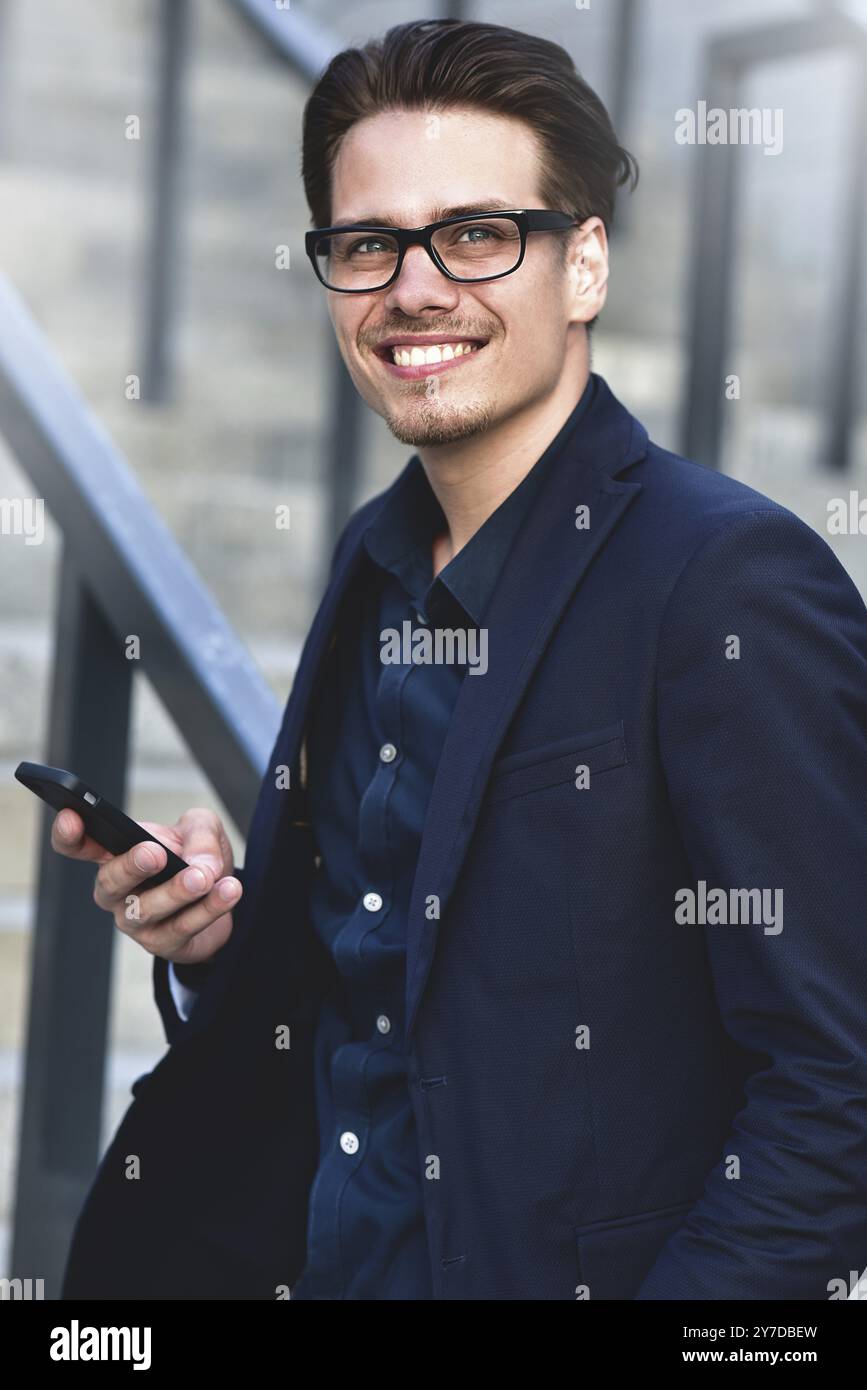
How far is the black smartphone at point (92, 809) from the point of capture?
3.73 ft

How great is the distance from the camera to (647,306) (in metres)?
4.39

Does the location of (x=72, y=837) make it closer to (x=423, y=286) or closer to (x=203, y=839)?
(x=203, y=839)

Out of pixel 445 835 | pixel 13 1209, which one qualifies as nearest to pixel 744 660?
pixel 445 835

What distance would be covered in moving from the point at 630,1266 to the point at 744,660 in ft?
1.30

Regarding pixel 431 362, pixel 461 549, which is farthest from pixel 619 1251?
pixel 431 362

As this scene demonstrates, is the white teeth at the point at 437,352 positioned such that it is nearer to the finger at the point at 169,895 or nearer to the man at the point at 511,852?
the man at the point at 511,852

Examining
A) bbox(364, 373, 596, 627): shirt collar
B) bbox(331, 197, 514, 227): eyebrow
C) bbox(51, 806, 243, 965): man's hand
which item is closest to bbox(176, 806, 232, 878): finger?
bbox(51, 806, 243, 965): man's hand

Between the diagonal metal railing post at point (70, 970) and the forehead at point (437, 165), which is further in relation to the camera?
the diagonal metal railing post at point (70, 970)

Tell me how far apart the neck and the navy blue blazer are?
0.06 metres

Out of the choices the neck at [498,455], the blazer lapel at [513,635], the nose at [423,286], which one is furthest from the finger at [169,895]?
the nose at [423,286]

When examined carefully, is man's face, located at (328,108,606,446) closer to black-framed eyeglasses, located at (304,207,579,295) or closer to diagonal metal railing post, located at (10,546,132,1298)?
black-framed eyeglasses, located at (304,207,579,295)

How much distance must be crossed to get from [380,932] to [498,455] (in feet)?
1.20

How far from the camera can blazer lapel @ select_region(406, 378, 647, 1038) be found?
1.04 meters

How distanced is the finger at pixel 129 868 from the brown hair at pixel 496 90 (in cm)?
57
